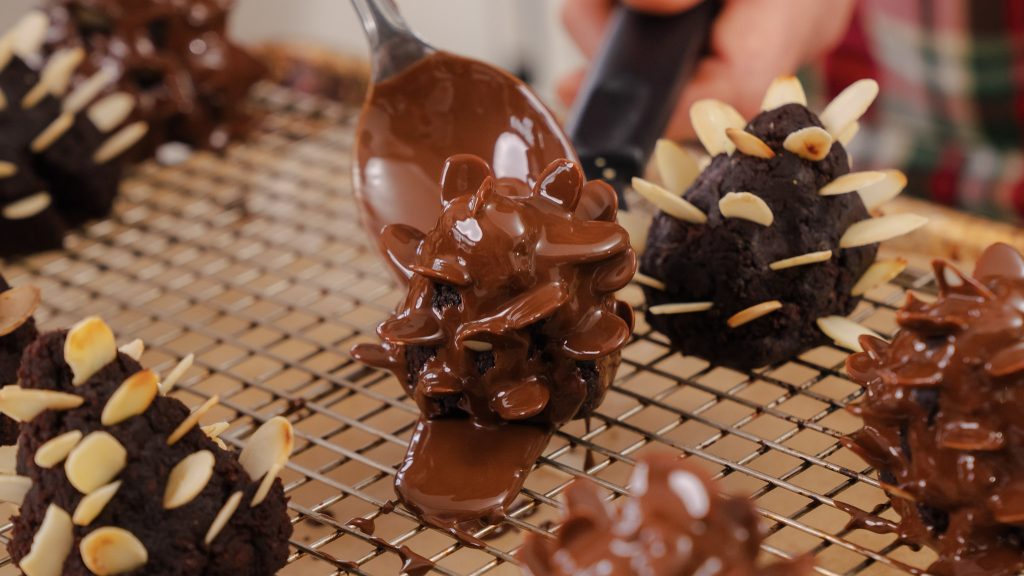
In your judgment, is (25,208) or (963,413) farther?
(25,208)

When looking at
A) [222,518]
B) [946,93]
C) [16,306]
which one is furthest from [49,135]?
[946,93]

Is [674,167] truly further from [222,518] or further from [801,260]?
[222,518]

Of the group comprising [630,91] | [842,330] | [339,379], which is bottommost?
[339,379]

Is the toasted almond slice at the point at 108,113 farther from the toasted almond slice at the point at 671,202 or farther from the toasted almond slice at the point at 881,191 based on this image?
the toasted almond slice at the point at 881,191

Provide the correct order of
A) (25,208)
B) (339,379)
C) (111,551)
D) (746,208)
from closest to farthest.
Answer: (111,551) → (746,208) → (339,379) → (25,208)

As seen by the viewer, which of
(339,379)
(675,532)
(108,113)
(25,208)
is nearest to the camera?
(675,532)

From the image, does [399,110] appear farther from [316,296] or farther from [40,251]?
[40,251]

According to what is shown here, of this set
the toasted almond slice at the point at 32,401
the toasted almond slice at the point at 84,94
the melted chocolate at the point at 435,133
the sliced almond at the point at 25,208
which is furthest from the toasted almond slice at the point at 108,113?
the toasted almond slice at the point at 32,401
